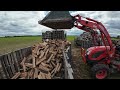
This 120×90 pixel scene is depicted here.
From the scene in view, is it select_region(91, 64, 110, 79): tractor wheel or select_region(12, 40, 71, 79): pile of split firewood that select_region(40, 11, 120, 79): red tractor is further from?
select_region(12, 40, 71, 79): pile of split firewood

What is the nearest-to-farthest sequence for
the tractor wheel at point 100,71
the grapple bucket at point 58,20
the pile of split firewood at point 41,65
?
1. the grapple bucket at point 58,20
2. the pile of split firewood at point 41,65
3. the tractor wheel at point 100,71

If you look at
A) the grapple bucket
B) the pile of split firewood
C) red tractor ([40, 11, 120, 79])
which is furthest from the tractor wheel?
the grapple bucket

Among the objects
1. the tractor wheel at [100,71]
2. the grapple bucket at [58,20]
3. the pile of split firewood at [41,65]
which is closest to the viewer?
the grapple bucket at [58,20]

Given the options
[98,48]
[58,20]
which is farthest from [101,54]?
[58,20]

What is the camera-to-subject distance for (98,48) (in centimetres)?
949

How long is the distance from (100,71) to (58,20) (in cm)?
295

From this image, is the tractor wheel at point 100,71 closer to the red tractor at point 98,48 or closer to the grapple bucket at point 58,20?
the red tractor at point 98,48

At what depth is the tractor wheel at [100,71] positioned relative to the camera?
28.3 feet

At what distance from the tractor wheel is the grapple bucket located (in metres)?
2.21

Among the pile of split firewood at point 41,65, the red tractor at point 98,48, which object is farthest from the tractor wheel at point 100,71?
the pile of split firewood at point 41,65

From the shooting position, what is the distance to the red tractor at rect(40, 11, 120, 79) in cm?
805

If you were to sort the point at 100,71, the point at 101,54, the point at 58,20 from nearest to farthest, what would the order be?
1. the point at 58,20
2. the point at 100,71
3. the point at 101,54

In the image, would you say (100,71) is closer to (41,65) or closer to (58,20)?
(41,65)
